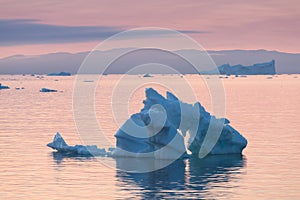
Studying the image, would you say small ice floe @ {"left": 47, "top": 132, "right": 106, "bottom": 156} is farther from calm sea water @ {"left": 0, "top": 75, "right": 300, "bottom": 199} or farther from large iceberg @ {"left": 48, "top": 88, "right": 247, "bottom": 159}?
Result: calm sea water @ {"left": 0, "top": 75, "right": 300, "bottom": 199}

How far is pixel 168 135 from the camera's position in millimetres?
44156

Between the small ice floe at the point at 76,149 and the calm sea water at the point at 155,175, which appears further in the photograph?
the small ice floe at the point at 76,149

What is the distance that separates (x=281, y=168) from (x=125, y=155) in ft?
33.4

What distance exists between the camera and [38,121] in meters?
77.5

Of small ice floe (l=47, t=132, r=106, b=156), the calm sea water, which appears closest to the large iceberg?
small ice floe (l=47, t=132, r=106, b=156)

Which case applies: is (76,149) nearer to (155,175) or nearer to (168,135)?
(168,135)

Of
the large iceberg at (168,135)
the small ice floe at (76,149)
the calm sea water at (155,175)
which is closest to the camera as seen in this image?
the calm sea water at (155,175)

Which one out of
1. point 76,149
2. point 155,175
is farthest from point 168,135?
point 76,149

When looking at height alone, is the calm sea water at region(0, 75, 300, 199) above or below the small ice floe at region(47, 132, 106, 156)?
below

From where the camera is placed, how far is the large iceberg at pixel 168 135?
4422cm

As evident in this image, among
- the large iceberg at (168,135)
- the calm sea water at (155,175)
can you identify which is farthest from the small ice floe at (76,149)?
the calm sea water at (155,175)

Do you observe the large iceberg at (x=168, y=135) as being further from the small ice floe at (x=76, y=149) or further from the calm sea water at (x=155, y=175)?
the calm sea water at (x=155, y=175)

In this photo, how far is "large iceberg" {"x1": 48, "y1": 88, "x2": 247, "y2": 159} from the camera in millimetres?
44219

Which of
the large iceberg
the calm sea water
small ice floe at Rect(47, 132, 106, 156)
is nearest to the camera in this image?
the calm sea water
